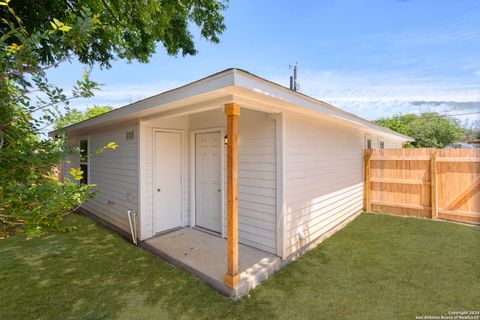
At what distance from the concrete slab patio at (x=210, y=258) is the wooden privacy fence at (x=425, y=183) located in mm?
4670

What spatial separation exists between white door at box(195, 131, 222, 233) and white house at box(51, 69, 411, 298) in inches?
0.8

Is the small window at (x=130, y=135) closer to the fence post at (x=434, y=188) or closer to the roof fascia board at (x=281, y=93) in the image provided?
the roof fascia board at (x=281, y=93)

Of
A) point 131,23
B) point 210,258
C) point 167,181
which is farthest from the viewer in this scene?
point 167,181

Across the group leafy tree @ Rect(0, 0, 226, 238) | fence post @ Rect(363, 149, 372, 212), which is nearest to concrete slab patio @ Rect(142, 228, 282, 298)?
leafy tree @ Rect(0, 0, 226, 238)

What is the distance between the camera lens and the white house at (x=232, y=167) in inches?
123

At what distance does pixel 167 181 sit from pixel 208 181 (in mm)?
856

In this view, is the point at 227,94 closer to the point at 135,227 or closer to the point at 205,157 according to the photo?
the point at 205,157

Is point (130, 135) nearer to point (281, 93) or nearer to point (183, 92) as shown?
point (183, 92)

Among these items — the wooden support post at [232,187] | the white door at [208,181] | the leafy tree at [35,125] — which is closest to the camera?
the leafy tree at [35,125]

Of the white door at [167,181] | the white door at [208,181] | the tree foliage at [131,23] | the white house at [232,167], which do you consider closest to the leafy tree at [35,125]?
the white house at [232,167]

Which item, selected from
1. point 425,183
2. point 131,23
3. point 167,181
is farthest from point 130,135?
point 425,183

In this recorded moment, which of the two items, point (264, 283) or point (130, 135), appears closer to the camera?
point (264, 283)

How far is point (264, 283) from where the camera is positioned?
323cm

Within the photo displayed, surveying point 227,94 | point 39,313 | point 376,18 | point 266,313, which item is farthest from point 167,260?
point 376,18
